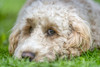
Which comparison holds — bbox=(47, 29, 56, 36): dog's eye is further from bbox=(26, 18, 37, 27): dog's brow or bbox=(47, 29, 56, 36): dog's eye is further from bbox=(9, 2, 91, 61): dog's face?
bbox=(26, 18, 37, 27): dog's brow

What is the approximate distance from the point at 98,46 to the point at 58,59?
50.9 inches

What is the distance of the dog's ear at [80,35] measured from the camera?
517 centimetres

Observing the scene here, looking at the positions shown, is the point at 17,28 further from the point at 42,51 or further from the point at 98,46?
the point at 98,46

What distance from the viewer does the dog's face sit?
16.5 feet

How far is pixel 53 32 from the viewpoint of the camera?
17.0ft

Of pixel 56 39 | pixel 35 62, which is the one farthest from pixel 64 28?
pixel 35 62

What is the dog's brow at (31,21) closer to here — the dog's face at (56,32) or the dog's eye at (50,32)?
the dog's face at (56,32)

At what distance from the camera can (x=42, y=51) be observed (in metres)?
4.84

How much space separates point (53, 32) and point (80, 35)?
466mm

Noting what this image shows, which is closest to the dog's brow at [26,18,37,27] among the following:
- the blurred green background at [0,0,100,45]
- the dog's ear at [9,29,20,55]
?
the dog's ear at [9,29,20,55]

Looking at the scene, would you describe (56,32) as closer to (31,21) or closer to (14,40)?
(31,21)

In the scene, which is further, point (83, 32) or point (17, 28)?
point (17, 28)

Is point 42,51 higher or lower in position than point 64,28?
lower

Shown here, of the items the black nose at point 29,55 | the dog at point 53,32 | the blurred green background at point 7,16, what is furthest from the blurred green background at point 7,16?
the black nose at point 29,55
